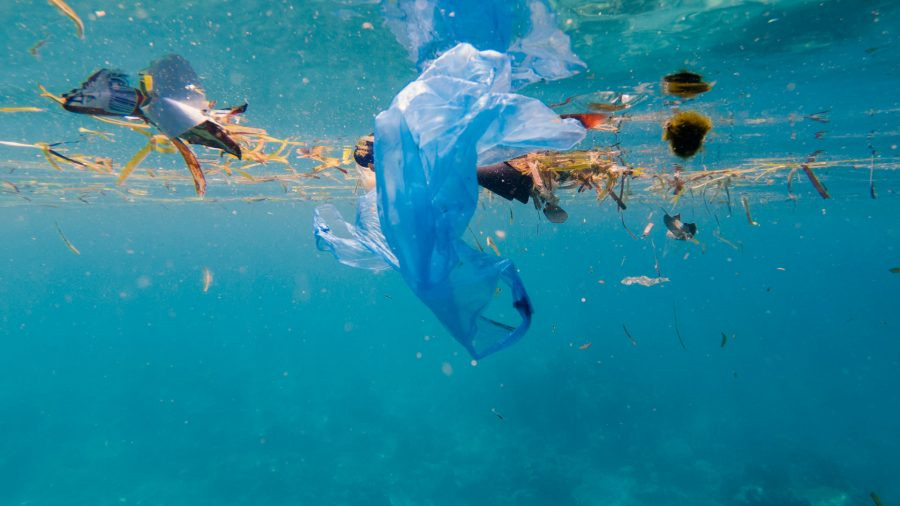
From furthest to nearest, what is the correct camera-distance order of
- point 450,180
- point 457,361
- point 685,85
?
point 457,361 → point 685,85 → point 450,180

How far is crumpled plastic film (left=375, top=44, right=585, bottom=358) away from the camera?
2.93m

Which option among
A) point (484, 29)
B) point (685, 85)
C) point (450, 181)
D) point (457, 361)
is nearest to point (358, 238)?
point (450, 181)

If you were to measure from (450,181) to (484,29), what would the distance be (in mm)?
3763

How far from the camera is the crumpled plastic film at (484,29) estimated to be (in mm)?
5438

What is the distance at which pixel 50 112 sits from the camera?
33.2 ft

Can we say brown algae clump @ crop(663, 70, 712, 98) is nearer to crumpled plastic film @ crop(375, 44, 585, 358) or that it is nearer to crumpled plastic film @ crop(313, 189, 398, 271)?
crumpled plastic film @ crop(375, 44, 585, 358)

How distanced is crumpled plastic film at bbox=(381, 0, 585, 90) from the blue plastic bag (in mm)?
2479

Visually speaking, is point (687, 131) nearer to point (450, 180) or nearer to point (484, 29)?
point (484, 29)

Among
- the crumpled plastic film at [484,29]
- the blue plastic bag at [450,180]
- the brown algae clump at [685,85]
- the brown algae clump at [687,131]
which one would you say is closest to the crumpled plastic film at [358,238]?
the blue plastic bag at [450,180]

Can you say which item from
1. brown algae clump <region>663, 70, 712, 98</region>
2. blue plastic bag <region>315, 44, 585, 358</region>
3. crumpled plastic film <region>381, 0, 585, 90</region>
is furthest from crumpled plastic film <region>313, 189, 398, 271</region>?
brown algae clump <region>663, 70, 712, 98</region>

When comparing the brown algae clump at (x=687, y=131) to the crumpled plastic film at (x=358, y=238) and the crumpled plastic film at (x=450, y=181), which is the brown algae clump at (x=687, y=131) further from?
the crumpled plastic film at (x=358, y=238)

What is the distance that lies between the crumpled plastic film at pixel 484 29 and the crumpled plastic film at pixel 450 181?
2.62 m

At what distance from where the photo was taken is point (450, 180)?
291cm

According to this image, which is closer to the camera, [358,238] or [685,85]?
[358,238]
